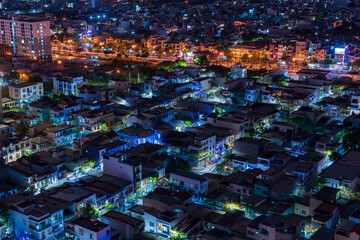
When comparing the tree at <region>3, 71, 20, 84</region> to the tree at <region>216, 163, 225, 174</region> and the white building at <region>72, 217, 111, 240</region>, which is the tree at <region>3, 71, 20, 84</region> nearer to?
the tree at <region>216, 163, 225, 174</region>

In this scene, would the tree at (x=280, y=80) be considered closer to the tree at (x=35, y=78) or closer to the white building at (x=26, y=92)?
the white building at (x=26, y=92)

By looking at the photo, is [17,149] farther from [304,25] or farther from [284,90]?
[304,25]

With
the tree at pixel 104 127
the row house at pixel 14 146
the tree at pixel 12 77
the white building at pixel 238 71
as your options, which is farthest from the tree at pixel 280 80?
the tree at pixel 12 77

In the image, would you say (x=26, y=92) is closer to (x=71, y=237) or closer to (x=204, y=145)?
(x=204, y=145)

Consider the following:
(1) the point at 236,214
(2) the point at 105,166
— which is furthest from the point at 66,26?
(1) the point at 236,214

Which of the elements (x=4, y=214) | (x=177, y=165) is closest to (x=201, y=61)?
(x=177, y=165)

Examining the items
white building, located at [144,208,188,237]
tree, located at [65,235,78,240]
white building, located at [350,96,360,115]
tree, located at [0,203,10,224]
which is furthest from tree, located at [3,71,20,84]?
white building, located at [350,96,360,115]
